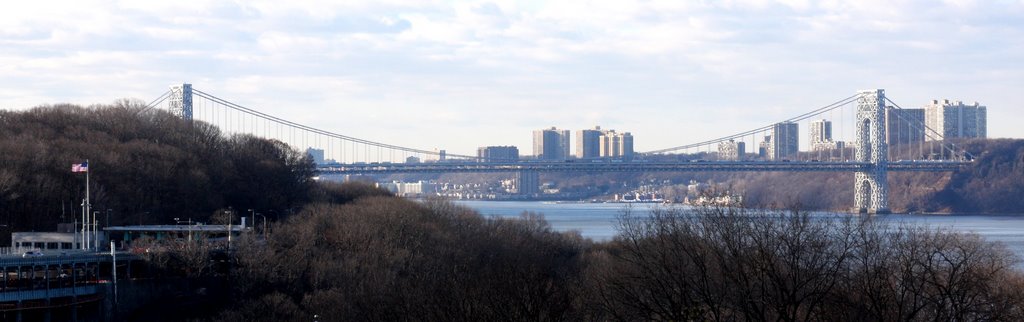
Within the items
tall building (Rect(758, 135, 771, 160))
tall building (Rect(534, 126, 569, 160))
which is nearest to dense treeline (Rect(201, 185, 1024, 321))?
tall building (Rect(758, 135, 771, 160))

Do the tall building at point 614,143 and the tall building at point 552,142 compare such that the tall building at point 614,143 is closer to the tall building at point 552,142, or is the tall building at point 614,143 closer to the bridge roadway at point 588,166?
the tall building at point 552,142

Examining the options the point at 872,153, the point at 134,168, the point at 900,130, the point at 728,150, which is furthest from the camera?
the point at 900,130

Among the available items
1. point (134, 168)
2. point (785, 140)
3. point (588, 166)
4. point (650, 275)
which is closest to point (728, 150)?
point (785, 140)

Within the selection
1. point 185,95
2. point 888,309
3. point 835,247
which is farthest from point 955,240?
point 185,95

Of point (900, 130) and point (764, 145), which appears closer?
point (900, 130)

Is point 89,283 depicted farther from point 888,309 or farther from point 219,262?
point 888,309

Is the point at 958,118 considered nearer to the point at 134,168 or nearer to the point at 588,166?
the point at 588,166

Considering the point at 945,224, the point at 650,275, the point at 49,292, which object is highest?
the point at 650,275

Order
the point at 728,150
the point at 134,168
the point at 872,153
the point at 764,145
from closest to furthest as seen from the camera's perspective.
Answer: the point at 134,168 < the point at 872,153 < the point at 728,150 < the point at 764,145
